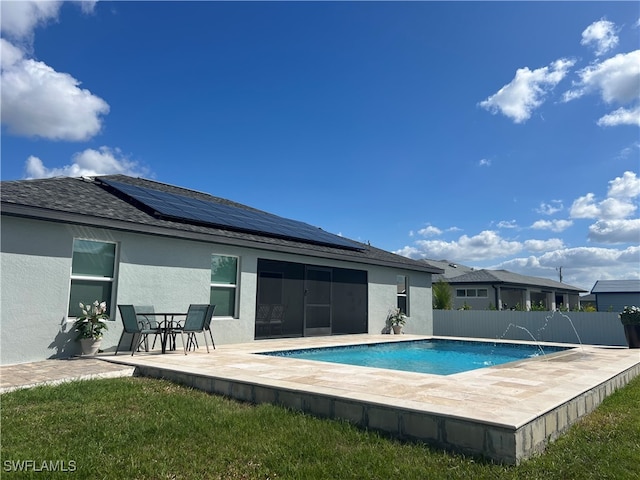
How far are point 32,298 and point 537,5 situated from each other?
13.4m

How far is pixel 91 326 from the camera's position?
7.83 metres

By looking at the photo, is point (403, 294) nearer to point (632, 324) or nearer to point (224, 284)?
point (632, 324)

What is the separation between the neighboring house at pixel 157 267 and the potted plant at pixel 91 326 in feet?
0.66

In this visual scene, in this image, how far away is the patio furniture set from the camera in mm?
7904

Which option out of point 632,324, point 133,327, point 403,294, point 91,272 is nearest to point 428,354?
point 403,294

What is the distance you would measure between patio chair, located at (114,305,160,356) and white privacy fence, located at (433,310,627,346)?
14.1m

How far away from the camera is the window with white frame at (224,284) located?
10500 mm

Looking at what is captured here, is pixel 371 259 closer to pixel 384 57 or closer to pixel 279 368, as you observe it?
pixel 384 57

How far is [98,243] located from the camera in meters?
8.36

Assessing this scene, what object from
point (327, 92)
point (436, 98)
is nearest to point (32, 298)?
point (327, 92)

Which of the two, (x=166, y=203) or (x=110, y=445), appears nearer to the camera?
(x=110, y=445)

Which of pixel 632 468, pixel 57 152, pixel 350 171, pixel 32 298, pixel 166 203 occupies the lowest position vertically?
pixel 632 468

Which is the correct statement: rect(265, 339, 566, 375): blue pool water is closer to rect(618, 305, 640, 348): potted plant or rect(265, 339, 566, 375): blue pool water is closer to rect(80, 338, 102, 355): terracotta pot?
rect(618, 305, 640, 348): potted plant

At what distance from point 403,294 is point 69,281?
1216 cm
